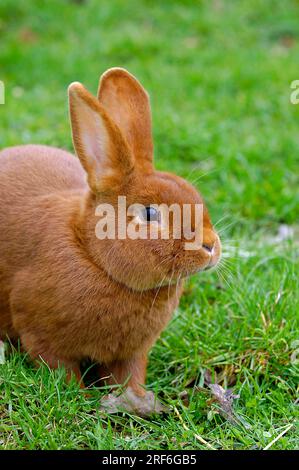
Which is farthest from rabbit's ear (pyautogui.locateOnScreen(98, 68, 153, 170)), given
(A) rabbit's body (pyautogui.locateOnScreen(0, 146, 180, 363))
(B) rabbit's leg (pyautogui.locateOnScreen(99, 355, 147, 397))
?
(B) rabbit's leg (pyautogui.locateOnScreen(99, 355, 147, 397))

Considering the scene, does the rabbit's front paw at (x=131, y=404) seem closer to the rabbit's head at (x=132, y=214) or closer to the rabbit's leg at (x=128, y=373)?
the rabbit's leg at (x=128, y=373)

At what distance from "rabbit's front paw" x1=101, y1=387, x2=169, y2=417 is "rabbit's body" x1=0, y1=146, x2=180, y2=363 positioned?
0.14m

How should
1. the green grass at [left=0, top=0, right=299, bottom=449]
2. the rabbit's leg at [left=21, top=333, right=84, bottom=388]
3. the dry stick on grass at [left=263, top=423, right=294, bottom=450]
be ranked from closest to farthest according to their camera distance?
1. the dry stick on grass at [left=263, top=423, right=294, bottom=450]
2. the green grass at [left=0, top=0, right=299, bottom=449]
3. the rabbit's leg at [left=21, top=333, right=84, bottom=388]

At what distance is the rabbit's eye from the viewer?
264 cm

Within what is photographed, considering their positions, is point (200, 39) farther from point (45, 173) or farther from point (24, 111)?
point (45, 173)

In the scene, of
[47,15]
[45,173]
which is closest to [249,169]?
[45,173]

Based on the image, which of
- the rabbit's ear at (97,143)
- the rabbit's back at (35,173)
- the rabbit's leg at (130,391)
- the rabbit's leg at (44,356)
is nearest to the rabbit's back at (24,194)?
the rabbit's back at (35,173)

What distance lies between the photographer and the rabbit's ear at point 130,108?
2848 mm

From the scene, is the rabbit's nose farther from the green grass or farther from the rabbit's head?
the green grass

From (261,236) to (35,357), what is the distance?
189 cm

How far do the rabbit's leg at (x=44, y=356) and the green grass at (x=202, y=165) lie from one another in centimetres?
6

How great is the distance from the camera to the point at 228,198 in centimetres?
470

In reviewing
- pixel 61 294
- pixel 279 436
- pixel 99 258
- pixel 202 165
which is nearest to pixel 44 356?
pixel 61 294

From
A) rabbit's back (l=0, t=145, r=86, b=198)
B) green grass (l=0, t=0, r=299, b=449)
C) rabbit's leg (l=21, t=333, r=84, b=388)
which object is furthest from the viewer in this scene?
rabbit's back (l=0, t=145, r=86, b=198)
